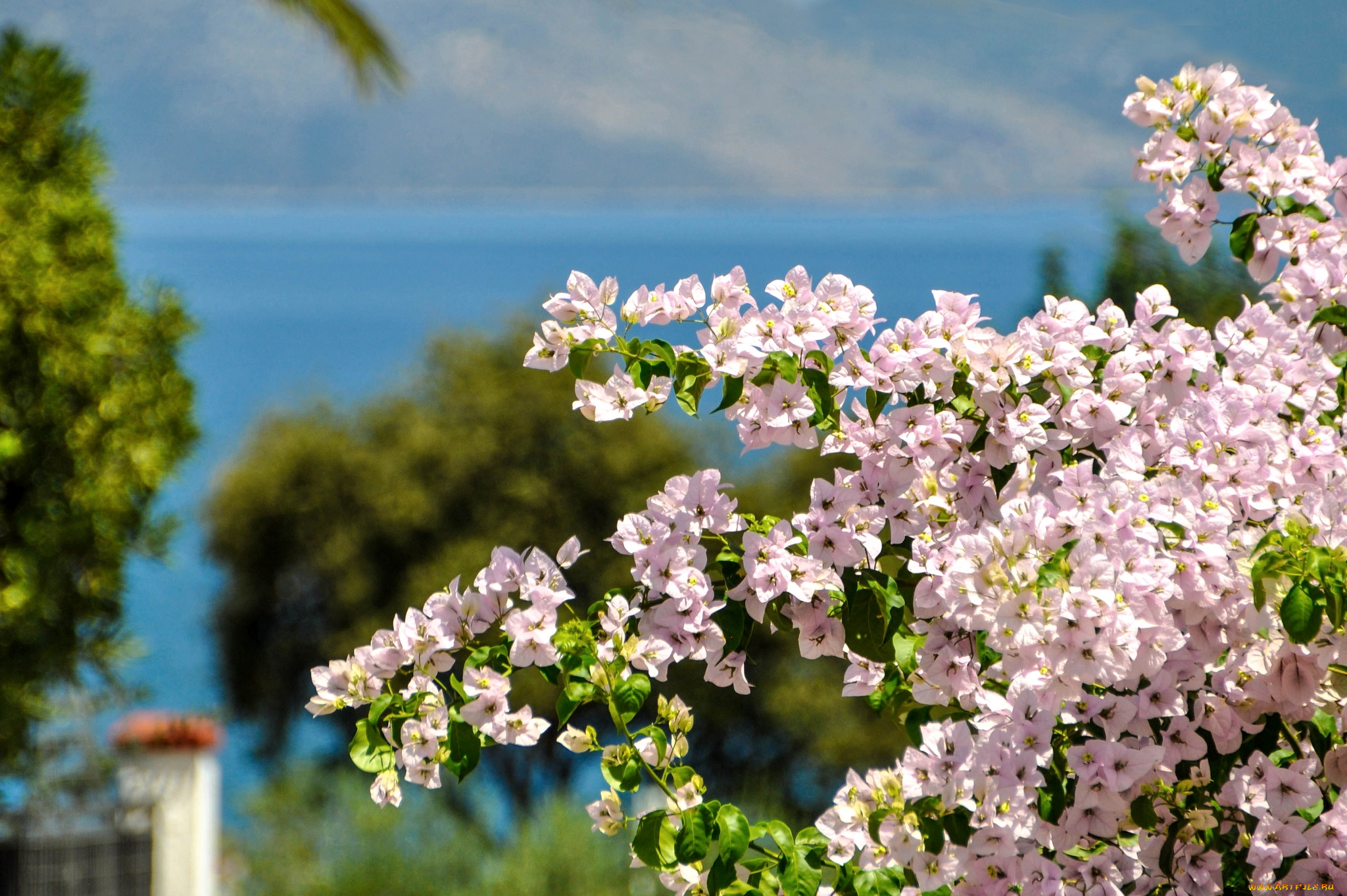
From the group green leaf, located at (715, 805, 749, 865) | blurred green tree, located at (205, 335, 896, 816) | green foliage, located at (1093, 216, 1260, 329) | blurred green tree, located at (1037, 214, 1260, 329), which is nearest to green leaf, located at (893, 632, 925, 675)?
green leaf, located at (715, 805, 749, 865)

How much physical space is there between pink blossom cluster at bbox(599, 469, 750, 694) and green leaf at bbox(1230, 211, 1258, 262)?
3.89 feet

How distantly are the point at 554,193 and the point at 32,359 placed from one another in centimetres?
2215

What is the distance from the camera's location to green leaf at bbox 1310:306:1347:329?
1.99 meters

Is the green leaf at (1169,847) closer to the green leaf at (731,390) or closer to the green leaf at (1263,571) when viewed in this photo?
the green leaf at (1263,571)

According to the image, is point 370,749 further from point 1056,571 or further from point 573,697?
point 1056,571

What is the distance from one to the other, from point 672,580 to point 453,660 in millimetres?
351

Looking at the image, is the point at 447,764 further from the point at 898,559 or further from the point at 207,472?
the point at 207,472

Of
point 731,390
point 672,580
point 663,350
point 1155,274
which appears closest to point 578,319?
point 663,350

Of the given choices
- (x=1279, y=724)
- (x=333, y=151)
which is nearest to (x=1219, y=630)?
(x=1279, y=724)

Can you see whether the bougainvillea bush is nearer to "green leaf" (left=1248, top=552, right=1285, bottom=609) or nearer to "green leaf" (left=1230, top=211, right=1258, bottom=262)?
"green leaf" (left=1248, top=552, right=1285, bottom=609)

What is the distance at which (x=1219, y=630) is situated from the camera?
1.60 metres

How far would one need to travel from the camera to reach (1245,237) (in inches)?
84.6

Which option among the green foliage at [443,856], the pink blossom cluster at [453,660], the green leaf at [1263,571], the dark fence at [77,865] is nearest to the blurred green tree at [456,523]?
the dark fence at [77,865]

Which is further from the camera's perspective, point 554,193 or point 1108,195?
point 554,193
